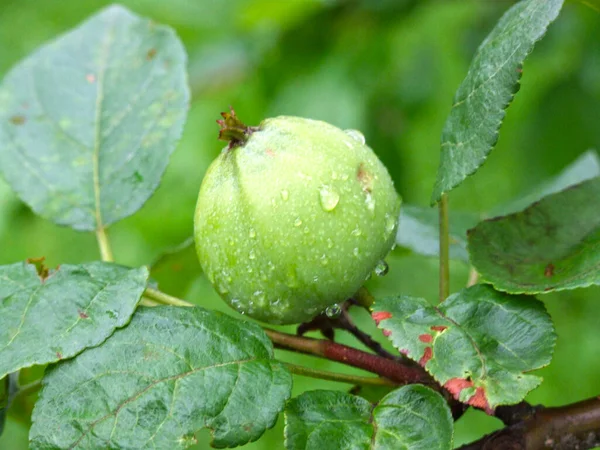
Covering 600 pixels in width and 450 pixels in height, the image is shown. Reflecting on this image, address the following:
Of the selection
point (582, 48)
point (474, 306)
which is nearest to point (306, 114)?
point (582, 48)

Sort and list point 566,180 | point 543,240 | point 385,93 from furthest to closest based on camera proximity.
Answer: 1. point 385,93
2. point 566,180
3. point 543,240

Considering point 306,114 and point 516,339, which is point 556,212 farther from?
point 306,114

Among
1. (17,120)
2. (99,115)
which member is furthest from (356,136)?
(17,120)

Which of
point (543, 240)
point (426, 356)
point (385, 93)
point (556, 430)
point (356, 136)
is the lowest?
point (556, 430)

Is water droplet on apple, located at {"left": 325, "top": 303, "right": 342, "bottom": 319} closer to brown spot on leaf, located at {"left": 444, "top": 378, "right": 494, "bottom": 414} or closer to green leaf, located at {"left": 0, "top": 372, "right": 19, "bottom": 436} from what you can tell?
brown spot on leaf, located at {"left": 444, "top": 378, "right": 494, "bottom": 414}

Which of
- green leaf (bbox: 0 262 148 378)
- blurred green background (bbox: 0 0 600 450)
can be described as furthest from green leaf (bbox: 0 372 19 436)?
blurred green background (bbox: 0 0 600 450)

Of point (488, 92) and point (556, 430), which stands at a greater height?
point (488, 92)

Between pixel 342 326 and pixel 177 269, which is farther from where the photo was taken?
pixel 177 269

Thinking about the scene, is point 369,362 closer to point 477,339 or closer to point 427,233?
point 477,339
